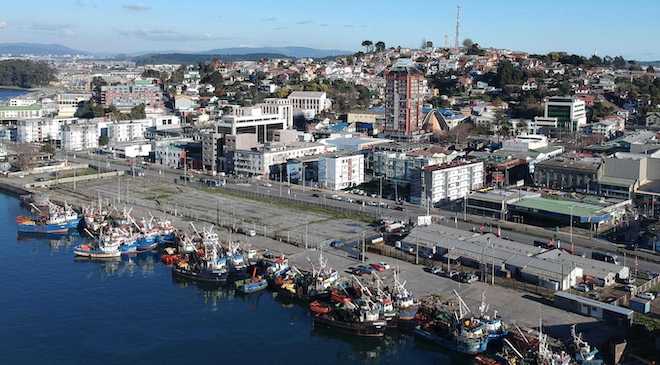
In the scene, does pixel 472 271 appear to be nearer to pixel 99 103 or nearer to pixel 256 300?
pixel 256 300

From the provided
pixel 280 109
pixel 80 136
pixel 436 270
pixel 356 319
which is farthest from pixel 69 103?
pixel 356 319

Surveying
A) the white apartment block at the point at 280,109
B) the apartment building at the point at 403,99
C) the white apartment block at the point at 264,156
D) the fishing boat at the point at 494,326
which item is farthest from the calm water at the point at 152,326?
the white apartment block at the point at 280,109

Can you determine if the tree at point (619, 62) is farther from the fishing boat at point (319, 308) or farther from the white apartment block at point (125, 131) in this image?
the fishing boat at point (319, 308)

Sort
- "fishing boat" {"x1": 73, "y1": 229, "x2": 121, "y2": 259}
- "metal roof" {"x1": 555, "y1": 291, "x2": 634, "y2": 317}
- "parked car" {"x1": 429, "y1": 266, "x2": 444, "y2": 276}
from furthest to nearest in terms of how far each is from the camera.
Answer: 1. "fishing boat" {"x1": 73, "y1": 229, "x2": 121, "y2": 259}
2. "parked car" {"x1": 429, "y1": 266, "x2": 444, "y2": 276}
3. "metal roof" {"x1": 555, "y1": 291, "x2": 634, "y2": 317}

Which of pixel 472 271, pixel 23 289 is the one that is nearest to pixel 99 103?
pixel 23 289

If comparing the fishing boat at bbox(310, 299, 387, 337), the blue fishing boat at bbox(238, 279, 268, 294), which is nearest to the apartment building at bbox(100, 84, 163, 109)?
the blue fishing boat at bbox(238, 279, 268, 294)

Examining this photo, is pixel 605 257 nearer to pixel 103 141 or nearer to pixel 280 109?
pixel 280 109

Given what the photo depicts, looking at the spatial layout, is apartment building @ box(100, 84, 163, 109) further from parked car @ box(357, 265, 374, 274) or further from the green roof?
parked car @ box(357, 265, 374, 274)
